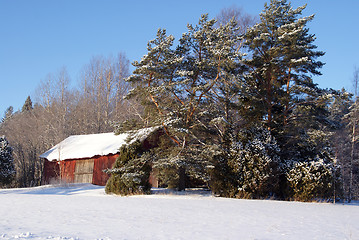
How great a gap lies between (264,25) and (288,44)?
5.70 feet

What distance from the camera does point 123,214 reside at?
9492 millimetres

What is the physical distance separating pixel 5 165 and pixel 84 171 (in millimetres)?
5850

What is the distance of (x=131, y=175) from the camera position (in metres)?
15.8

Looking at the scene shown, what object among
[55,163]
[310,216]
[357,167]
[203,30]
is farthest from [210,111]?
[357,167]

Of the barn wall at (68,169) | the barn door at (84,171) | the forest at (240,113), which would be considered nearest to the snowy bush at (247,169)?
the forest at (240,113)

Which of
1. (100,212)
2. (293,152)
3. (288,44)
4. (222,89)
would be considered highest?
(288,44)

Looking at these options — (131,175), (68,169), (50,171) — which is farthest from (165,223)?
(50,171)

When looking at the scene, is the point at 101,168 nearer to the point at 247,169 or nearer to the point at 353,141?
the point at 247,169

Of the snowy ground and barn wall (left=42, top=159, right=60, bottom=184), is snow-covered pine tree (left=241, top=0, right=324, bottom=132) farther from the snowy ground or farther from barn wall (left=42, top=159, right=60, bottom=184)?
barn wall (left=42, top=159, right=60, bottom=184)

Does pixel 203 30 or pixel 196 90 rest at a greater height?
pixel 203 30

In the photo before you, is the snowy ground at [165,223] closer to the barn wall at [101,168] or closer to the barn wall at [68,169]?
the barn wall at [101,168]

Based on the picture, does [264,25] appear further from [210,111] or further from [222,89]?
[210,111]

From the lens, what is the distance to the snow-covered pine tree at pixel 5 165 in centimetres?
2566

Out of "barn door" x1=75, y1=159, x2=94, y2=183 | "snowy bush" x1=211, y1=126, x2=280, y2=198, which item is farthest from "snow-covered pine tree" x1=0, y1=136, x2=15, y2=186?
"snowy bush" x1=211, y1=126, x2=280, y2=198
